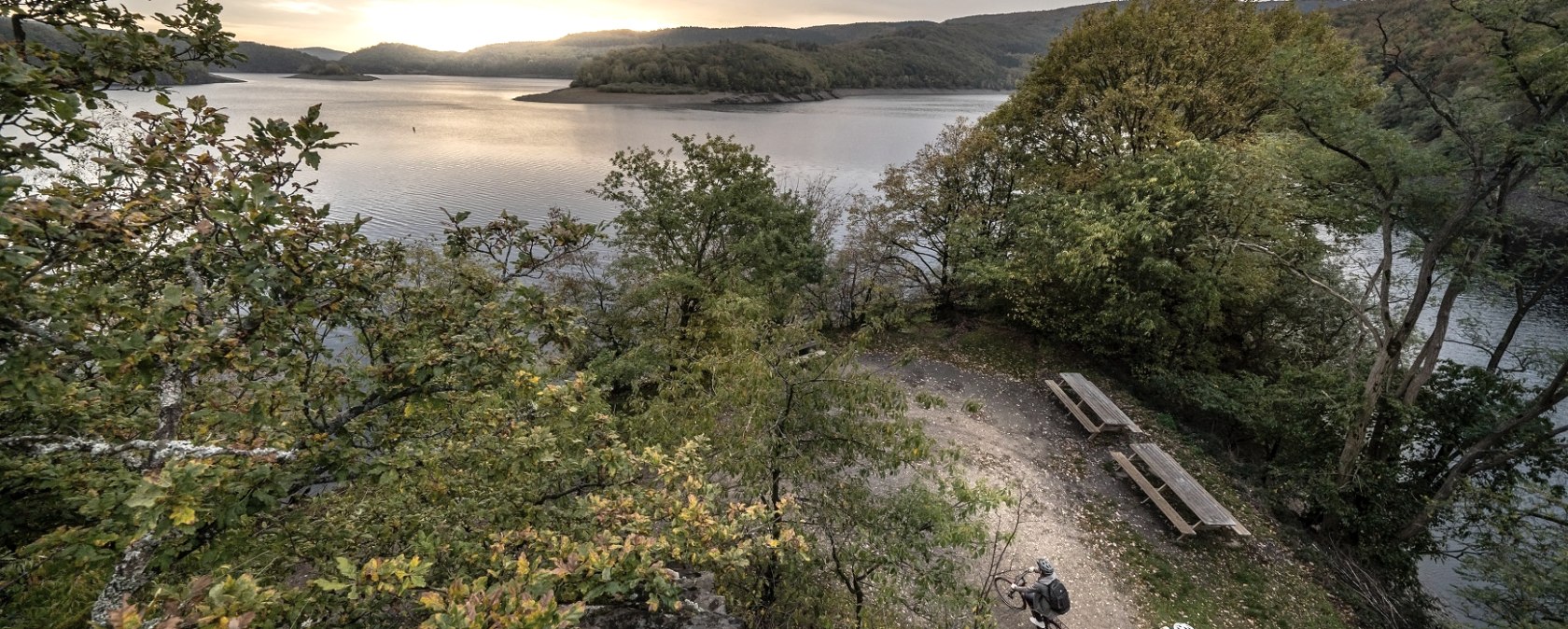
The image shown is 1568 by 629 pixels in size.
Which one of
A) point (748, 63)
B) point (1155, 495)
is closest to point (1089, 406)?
point (1155, 495)

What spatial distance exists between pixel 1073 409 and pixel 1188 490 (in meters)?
3.30

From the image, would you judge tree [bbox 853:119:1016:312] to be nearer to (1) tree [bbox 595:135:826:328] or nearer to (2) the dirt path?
(2) the dirt path

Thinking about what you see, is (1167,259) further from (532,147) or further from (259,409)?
(532,147)

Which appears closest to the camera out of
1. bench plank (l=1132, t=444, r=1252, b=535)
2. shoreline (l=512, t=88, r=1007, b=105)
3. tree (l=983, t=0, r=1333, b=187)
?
bench plank (l=1132, t=444, r=1252, b=535)

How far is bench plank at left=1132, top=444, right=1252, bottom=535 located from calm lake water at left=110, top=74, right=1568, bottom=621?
5842 millimetres

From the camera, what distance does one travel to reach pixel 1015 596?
29.5 ft

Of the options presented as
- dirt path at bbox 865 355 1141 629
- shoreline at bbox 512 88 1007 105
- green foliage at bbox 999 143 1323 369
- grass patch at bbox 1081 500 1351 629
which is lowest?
grass patch at bbox 1081 500 1351 629

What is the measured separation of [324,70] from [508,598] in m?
160

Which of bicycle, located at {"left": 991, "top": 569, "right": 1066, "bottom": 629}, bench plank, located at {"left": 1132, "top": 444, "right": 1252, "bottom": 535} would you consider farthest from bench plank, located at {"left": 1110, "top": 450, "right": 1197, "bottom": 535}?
bicycle, located at {"left": 991, "top": 569, "right": 1066, "bottom": 629}

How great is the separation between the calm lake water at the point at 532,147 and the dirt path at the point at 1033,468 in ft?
25.1

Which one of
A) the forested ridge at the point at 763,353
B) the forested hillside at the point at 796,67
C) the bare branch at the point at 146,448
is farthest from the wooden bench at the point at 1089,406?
the forested hillside at the point at 796,67

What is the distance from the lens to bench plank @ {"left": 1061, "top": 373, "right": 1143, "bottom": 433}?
12.9 metres

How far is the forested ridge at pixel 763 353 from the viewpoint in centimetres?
318

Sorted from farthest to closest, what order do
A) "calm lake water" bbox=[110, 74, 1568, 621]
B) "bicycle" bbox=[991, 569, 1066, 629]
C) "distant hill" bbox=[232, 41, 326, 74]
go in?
"distant hill" bbox=[232, 41, 326, 74] → "calm lake water" bbox=[110, 74, 1568, 621] → "bicycle" bbox=[991, 569, 1066, 629]
